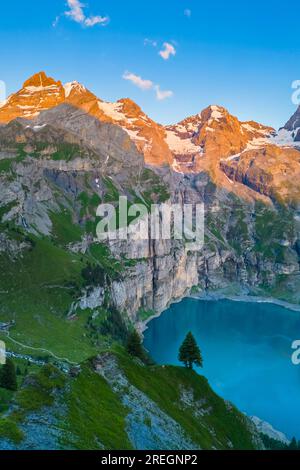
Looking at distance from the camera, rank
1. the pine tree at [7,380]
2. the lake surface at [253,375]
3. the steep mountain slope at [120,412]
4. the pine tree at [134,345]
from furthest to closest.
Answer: the lake surface at [253,375] → the pine tree at [134,345] → the pine tree at [7,380] → the steep mountain slope at [120,412]

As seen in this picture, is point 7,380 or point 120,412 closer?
point 120,412

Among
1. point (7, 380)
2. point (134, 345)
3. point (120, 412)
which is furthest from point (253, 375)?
point (120, 412)

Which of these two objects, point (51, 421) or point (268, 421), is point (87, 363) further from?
point (268, 421)

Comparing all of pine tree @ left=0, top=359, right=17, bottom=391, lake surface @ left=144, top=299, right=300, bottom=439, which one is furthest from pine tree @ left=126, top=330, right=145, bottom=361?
lake surface @ left=144, top=299, right=300, bottom=439

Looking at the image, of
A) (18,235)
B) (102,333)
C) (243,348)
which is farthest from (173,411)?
(243,348)

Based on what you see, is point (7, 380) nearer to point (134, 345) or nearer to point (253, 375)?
point (134, 345)

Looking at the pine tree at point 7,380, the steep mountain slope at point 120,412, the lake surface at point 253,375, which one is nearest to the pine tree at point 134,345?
the steep mountain slope at point 120,412

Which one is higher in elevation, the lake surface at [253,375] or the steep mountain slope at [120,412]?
the steep mountain slope at [120,412]

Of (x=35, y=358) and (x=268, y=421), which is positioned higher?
(x=35, y=358)

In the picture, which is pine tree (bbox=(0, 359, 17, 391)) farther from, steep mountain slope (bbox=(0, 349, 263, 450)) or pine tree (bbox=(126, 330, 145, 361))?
pine tree (bbox=(126, 330, 145, 361))

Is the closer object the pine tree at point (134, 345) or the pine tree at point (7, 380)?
the pine tree at point (7, 380)

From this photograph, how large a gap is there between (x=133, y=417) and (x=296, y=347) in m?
169

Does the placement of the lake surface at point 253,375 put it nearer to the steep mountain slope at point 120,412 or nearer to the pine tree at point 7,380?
the steep mountain slope at point 120,412
